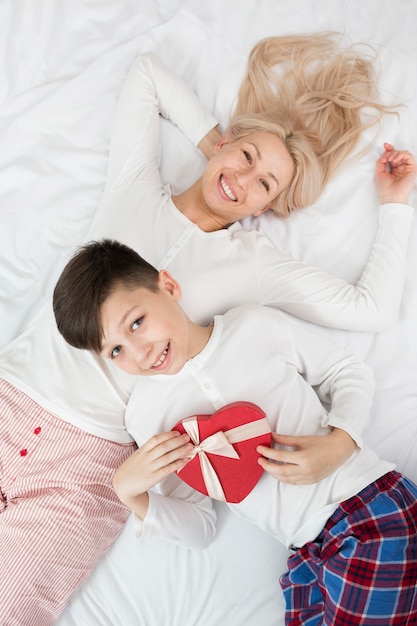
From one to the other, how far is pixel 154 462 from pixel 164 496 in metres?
0.19

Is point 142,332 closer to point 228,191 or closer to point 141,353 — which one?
point 141,353

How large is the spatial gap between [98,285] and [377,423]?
2.61ft

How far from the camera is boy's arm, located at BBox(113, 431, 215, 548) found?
1.32 metres

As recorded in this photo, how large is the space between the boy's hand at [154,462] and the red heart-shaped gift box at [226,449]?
0.03 m

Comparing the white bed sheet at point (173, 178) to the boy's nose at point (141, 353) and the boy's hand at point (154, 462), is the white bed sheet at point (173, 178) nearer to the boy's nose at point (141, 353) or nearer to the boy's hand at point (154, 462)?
the boy's hand at point (154, 462)

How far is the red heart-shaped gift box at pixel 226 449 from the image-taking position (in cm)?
132

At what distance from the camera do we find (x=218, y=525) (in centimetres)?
154

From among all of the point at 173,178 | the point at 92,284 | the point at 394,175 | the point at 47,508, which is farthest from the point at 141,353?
the point at 394,175

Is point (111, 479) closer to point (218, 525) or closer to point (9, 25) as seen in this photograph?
point (218, 525)

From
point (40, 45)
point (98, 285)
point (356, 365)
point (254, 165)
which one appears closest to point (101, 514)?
point (98, 285)

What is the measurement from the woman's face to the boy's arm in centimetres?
62

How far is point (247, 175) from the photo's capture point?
1.58 m

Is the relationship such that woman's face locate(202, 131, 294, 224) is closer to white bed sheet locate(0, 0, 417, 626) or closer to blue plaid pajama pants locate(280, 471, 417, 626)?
white bed sheet locate(0, 0, 417, 626)

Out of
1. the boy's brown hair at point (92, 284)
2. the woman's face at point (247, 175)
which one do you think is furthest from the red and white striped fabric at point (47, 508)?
the woman's face at point (247, 175)
